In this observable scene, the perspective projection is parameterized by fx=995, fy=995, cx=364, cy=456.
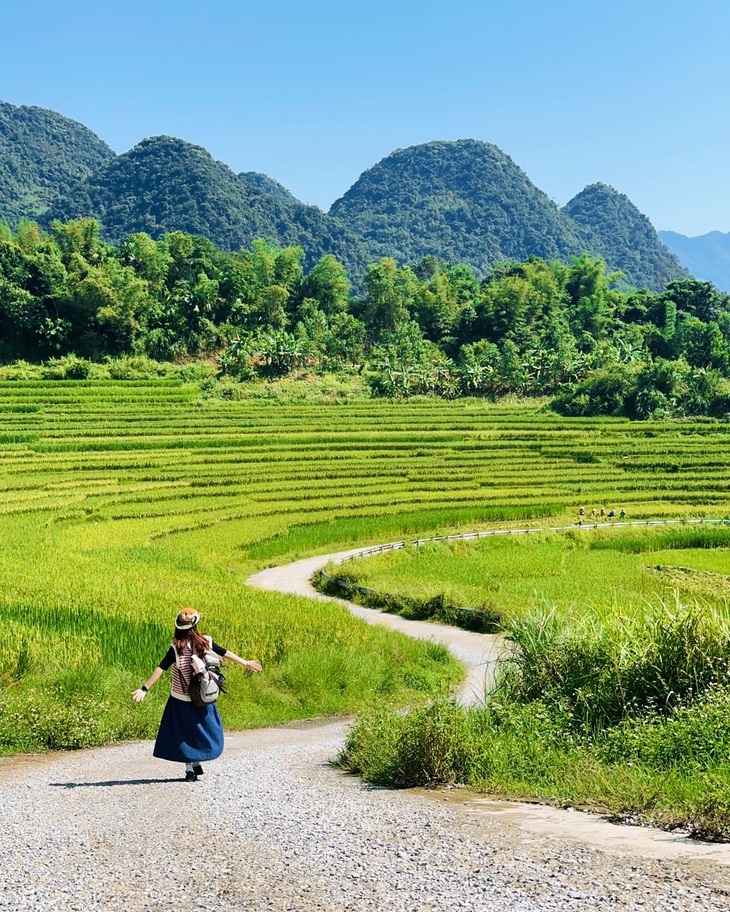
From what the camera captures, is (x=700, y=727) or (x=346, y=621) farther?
(x=346, y=621)

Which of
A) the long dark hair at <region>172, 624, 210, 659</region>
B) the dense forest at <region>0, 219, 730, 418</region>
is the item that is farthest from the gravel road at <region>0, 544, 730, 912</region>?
the dense forest at <region>0, 219, 730, 418</region>

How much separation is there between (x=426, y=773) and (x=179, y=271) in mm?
98325

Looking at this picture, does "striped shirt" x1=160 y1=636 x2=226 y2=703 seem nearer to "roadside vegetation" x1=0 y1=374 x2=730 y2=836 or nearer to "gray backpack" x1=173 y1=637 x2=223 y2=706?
"gray backpack" x1=173 y1=637 x2=223 y2=706

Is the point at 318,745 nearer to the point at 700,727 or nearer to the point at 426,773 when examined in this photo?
the point at 426,773

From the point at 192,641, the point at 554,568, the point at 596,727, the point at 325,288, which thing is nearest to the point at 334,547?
the point at 554,568

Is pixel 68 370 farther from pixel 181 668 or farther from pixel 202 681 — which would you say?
pixel 202 681

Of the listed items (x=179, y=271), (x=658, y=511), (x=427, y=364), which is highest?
(x=179, y=271)

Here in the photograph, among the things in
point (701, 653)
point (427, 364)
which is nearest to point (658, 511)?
point (701, 653)

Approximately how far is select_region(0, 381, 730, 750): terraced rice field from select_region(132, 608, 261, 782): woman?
2.56 metres

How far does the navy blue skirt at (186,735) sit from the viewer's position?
30.1ft

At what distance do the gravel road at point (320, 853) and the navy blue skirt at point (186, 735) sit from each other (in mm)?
277

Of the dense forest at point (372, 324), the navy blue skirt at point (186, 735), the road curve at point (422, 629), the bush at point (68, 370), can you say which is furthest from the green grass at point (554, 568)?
the bush at point (68, 370)

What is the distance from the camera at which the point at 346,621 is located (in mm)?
18344

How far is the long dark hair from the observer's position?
930 centimetres
